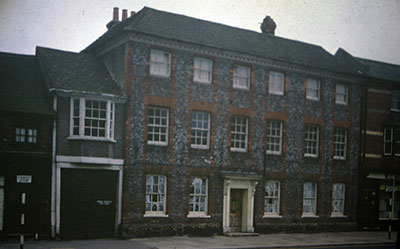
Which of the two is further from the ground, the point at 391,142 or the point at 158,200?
the point at 391,142

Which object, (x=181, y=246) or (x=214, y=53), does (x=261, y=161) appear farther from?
(x=181, y=246)

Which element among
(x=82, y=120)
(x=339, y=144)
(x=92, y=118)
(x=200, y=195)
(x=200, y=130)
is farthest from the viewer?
(x=339, y=144)

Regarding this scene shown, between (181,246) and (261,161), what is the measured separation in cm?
824

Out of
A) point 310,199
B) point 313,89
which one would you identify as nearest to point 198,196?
point 310,199

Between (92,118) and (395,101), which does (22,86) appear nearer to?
(92,118)

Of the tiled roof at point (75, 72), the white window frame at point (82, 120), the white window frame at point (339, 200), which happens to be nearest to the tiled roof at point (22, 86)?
the tiled roof at point (75, 72)

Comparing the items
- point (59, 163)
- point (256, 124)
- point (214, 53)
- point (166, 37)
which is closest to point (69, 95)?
point (59, 163)

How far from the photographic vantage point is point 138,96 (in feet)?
80.2

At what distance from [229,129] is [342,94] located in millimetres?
8632

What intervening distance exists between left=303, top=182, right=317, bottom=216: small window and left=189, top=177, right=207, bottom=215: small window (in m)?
6.80

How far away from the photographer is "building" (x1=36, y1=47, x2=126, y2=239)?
897 inches

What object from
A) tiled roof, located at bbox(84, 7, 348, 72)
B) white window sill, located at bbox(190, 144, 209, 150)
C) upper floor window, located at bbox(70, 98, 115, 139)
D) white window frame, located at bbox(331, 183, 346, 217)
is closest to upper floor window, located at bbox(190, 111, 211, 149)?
white window sill, located at bbox(190, 144, 209, 150)

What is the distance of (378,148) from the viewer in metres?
32.9

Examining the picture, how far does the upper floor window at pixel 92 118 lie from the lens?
75.7 ft
